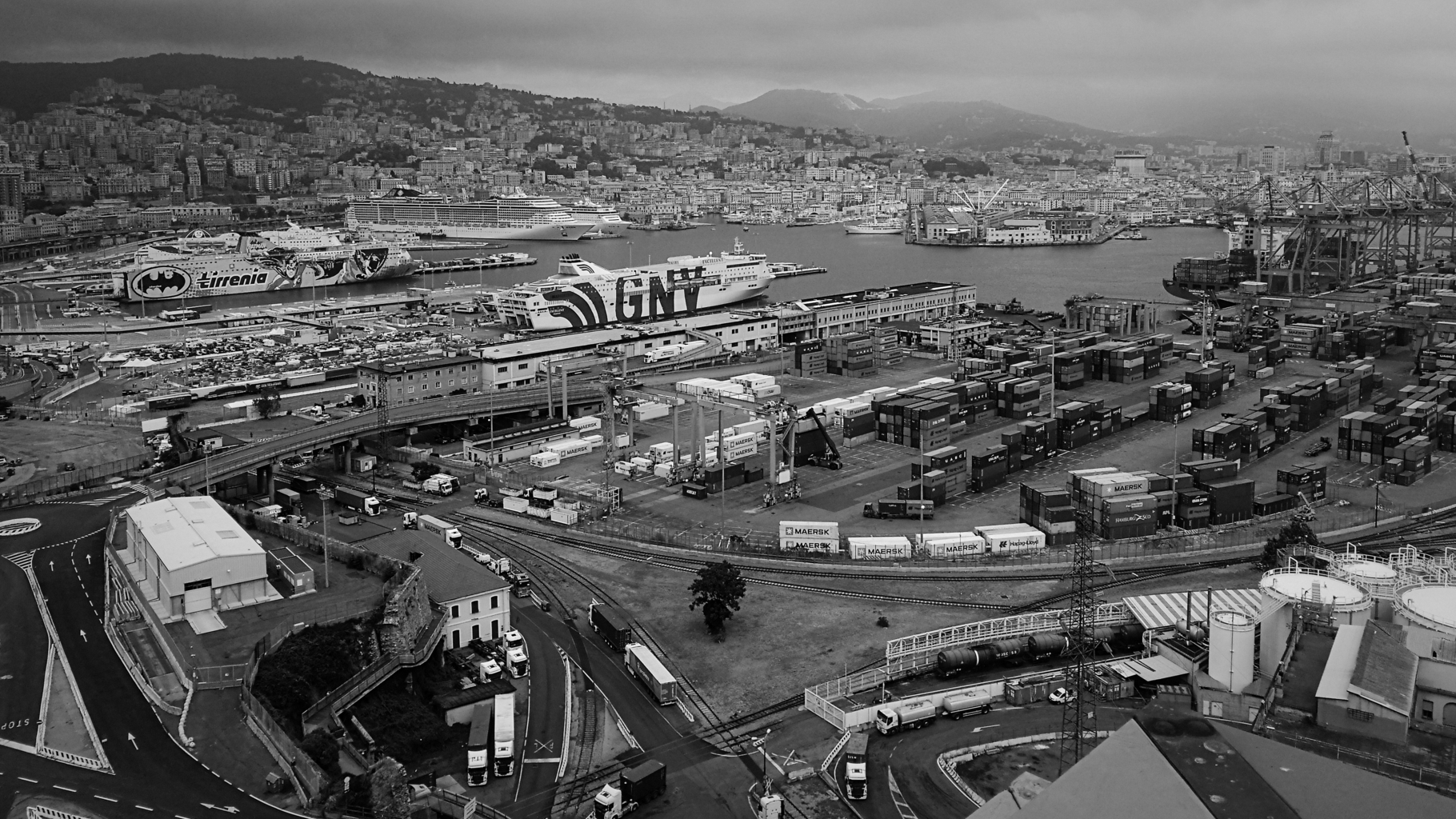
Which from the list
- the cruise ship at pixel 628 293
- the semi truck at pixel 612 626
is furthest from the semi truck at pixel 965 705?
the cruise ship at pixel 628 293

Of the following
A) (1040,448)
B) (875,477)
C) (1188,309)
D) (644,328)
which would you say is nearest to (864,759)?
(875,477)

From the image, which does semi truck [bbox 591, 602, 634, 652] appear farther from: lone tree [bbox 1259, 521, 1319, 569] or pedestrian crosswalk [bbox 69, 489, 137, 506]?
lone tree [bbox 1259, 521, 1319, 569]

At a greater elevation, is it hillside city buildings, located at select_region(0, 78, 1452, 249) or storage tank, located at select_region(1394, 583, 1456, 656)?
hillside city buildings, located at select_region(0, 78, 1452, 249)

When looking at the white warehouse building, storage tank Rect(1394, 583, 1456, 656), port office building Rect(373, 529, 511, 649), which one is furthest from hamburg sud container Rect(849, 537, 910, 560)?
the white warehouse building

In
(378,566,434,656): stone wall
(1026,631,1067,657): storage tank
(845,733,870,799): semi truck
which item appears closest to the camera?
(845,733,870,799): semi truck

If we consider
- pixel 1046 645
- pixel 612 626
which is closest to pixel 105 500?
pixel 612 626

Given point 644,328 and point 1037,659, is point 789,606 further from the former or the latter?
point 644,328

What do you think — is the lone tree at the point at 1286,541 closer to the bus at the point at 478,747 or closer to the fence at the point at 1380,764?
the fence at the point at 1380,764
